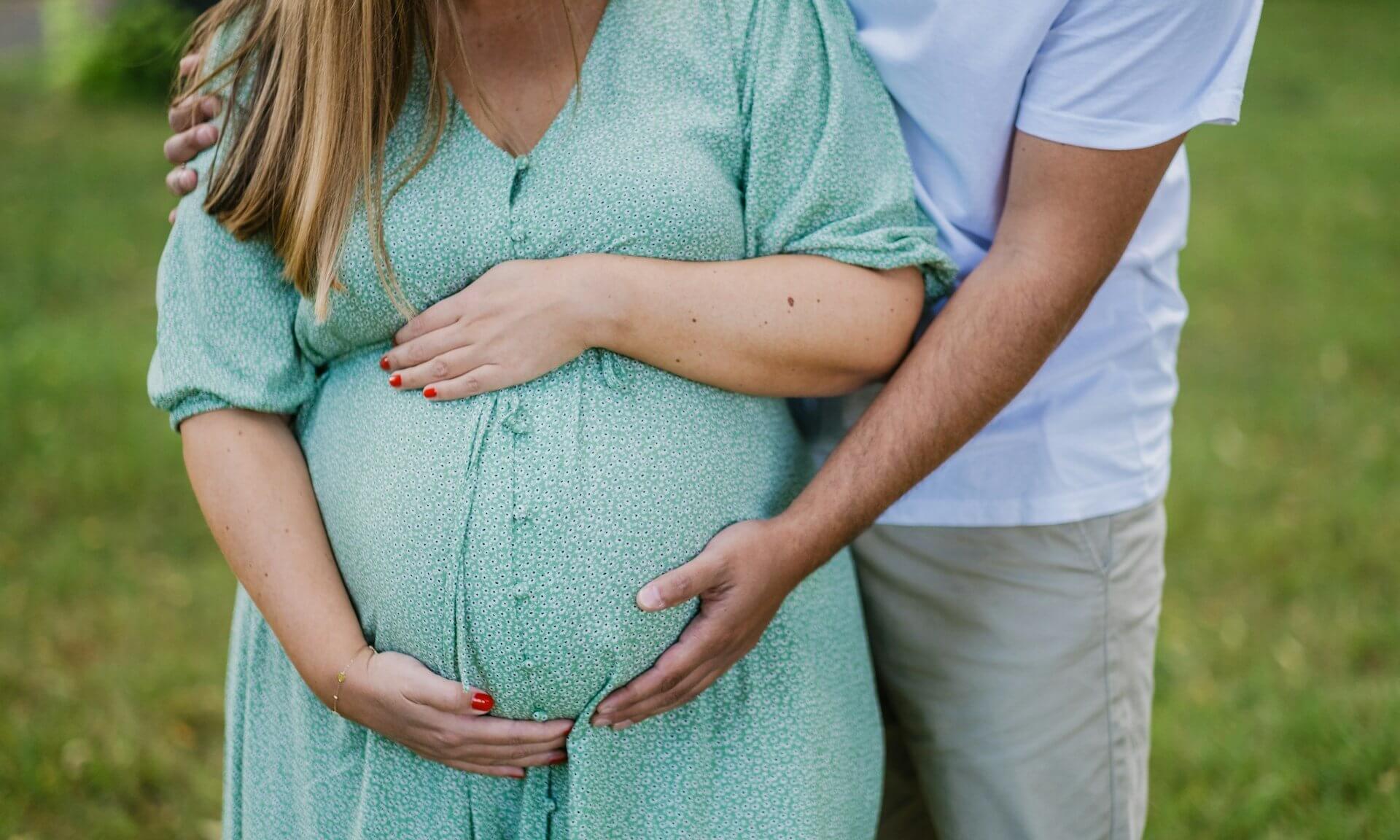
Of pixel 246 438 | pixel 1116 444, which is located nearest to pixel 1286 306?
pixel 1116 444

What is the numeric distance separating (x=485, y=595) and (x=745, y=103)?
0.78 metres

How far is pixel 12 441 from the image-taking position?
15.8ft

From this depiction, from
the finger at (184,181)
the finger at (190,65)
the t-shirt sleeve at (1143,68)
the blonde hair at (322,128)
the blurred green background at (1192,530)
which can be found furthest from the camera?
the blurred green background at (1192,530)

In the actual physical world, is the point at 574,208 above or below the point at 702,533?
above

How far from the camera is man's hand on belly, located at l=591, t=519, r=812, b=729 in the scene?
1.69 m

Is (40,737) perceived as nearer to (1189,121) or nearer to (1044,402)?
(1044,402)

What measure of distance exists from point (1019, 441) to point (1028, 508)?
11 centimetres

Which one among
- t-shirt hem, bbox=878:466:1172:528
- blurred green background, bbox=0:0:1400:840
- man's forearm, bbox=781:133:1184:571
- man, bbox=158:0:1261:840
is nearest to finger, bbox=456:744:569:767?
man, bbox=158:0:1261:840

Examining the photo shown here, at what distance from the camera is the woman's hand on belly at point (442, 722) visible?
167 centimetres

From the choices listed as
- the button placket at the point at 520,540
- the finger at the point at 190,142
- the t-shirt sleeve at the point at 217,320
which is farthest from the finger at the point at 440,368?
the finger at the point at 190,142

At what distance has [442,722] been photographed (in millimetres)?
1677

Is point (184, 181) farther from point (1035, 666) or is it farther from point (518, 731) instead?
point (1035, 666)

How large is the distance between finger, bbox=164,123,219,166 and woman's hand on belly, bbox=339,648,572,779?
81 cm

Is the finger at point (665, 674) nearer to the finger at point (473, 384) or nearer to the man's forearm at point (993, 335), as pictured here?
the man's forearm at point (993, 335)
